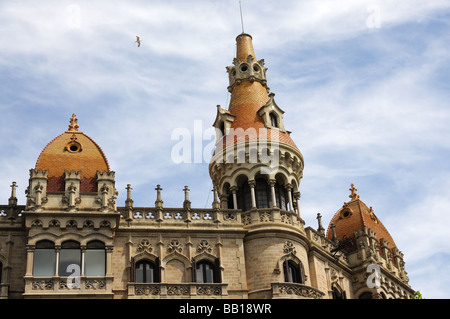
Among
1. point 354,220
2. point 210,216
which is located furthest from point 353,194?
point 210,216

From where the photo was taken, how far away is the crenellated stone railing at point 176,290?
141 ft

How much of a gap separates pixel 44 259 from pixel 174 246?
7.52m

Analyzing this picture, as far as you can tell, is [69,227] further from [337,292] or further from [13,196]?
[337,292]

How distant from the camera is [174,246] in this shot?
148ft

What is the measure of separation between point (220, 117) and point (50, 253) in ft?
52.4

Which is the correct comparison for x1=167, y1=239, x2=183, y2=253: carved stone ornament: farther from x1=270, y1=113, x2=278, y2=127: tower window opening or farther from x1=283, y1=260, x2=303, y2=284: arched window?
x1=270, y1=113, x2=278, y2=127: tower window opening

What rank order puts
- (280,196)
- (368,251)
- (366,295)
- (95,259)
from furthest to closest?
(368,251) → (366,295) → (280,196) → (95,259)

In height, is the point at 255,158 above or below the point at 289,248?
above

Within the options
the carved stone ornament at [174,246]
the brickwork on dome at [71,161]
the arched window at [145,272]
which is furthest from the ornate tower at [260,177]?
the brickwork on dome at [71,161]

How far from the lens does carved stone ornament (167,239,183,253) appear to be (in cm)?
4509

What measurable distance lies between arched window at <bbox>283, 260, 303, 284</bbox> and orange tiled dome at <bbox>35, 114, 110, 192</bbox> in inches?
483

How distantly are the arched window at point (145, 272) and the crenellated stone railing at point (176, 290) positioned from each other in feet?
3.03

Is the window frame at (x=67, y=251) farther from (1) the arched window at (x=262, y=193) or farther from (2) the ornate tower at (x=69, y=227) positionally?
(1) the arched window at (x=262, y=193)

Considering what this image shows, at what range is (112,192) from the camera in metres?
45.2
